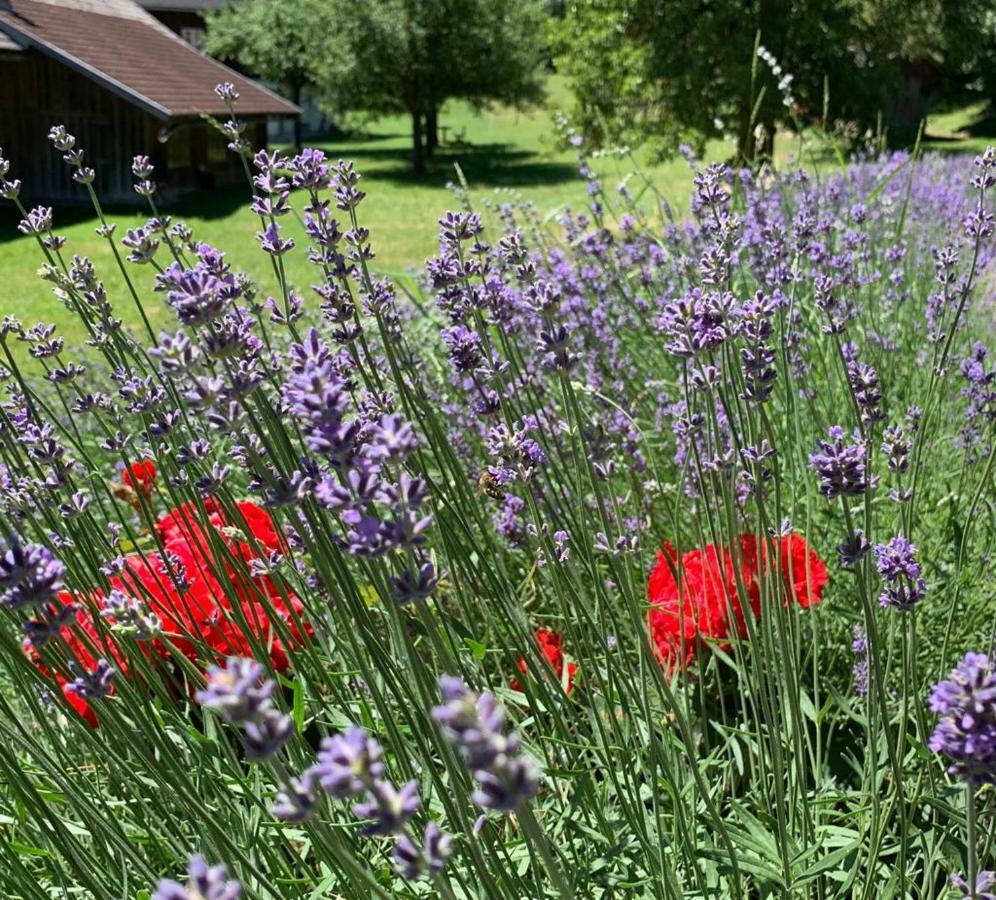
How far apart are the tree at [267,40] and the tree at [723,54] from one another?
1367cm

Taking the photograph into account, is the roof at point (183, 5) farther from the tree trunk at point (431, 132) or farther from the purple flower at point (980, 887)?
the purple flower at point (980, 887)

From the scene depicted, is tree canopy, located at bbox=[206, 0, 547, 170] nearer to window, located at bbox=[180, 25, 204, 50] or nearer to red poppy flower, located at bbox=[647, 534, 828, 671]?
window, located at bbox=[180, 25, 204, 50]

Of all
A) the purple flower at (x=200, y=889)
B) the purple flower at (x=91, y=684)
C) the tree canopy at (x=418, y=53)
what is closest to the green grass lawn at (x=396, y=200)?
the tree canopy at (x=418, y=53)

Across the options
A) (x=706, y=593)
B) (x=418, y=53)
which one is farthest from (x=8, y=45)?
(x=706, y=593)

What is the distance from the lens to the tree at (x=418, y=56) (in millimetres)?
25125

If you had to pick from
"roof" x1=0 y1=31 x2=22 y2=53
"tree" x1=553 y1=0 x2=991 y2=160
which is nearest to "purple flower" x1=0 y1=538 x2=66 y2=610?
"tree" x1=553 y1=0 x2=991 y2=160

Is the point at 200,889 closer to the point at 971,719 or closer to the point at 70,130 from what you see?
the point at 971,719

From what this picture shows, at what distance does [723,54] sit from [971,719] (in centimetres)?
1907

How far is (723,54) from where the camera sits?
1823 centimetres

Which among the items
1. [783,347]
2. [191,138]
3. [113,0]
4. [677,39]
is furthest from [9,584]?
[113,0]

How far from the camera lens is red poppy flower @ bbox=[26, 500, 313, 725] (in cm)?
186

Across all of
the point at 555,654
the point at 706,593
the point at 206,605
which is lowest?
the point at 555,654

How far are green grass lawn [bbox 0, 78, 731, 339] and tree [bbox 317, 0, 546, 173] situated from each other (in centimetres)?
186

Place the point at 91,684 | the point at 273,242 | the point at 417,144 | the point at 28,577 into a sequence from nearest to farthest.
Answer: the point at 28,577 → the point at 91,684 → the point at 273,242 → the point at 417,144
